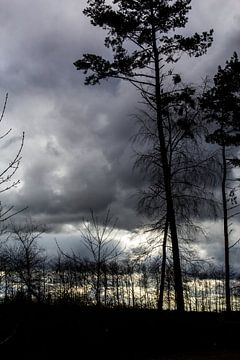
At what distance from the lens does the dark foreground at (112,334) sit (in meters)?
12.6

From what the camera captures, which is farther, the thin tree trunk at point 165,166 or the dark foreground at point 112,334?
the thin tree trunk at point 165,166

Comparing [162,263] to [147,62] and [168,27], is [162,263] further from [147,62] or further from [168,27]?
[168,27]

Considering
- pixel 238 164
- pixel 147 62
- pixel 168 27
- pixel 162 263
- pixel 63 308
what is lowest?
pixel 63 308

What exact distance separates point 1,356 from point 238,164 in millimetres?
17054

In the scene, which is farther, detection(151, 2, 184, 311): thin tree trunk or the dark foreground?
detection(151, 2, 184, 311): thin tree trunk

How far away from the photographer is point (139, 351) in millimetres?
14641

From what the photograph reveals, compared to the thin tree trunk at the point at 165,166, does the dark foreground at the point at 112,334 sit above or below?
below

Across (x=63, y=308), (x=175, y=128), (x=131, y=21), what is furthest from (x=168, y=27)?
(x=63, y=308)

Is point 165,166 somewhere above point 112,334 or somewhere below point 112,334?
above

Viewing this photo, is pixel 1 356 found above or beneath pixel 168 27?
beneath

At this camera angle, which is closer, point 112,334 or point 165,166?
point 112,334

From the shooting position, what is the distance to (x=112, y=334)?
1420 centimetres

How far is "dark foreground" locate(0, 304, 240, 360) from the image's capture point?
1257cm

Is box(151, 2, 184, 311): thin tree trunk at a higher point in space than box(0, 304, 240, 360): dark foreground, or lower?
higher
